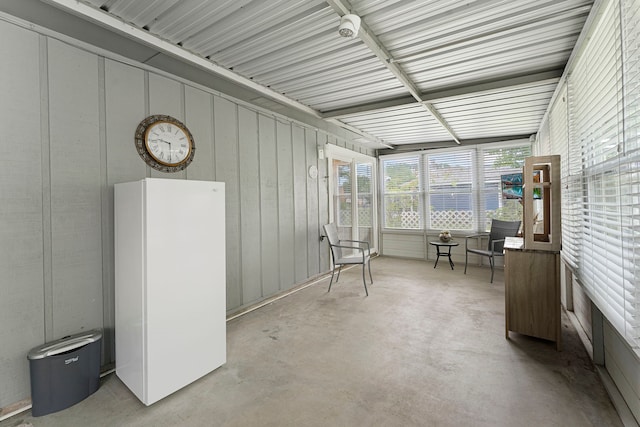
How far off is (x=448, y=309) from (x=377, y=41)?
9.59 ft

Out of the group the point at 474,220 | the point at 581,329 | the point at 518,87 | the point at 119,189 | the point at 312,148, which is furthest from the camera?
the point at 474,220

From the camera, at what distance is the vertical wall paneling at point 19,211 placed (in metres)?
1.76

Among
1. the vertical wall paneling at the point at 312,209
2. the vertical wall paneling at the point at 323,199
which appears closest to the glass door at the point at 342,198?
the vertical wall paneling at the point at 323,199

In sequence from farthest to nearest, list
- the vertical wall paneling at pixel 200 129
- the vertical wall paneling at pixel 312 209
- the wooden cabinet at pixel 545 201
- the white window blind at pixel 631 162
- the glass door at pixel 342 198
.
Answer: the glass door at pixel 342 198 → the vertical wall paneling at pixel 312 209 → the vertical wall paneling at pixel 200 129 → the wooden cabinet at pixel 545 201 → the white window blind at pixel 631 162

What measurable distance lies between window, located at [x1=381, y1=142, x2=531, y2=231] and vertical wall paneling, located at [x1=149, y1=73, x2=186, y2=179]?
192 inches

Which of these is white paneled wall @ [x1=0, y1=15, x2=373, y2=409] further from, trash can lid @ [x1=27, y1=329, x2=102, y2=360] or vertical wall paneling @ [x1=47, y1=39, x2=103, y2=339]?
trash can lid @ [x1=27, y1=329, x2=102, y2=360]

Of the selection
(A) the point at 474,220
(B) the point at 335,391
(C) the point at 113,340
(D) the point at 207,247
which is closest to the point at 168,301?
(D) the point at 207,247

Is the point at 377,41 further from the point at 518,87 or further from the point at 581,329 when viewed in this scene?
the point at 581,329

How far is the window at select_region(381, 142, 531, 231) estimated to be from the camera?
548cm

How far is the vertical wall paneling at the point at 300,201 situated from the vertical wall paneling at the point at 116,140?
2165 mm

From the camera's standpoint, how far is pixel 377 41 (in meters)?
2.32

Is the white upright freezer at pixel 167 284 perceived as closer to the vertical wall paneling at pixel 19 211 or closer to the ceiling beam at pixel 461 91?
the vertical wall paneling at pixel 19 211

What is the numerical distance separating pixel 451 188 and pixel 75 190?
5992mm

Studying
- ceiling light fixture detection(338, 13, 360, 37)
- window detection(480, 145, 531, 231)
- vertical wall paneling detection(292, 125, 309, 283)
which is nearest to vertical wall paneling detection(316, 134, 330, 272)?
vertical wall paneling detection(292, 125, 309, 283)
